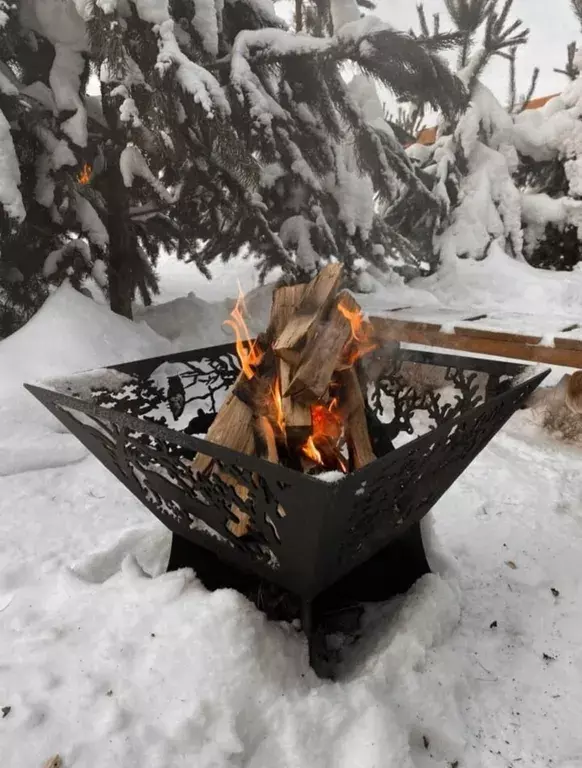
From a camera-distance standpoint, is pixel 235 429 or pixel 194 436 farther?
pixel 235 429

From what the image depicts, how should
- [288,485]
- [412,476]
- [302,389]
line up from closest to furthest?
[288,485], [412,476], [302,389]

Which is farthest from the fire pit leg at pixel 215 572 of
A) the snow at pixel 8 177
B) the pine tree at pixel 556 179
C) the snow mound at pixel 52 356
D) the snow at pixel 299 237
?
the pine tree at pixel 556 179

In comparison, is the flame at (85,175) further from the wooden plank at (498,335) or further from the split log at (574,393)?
the split log at (574,393)

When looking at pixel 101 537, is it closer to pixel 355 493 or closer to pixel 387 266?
pixel 355 493

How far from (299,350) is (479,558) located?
1317 mm

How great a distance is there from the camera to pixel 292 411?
62.7 inches

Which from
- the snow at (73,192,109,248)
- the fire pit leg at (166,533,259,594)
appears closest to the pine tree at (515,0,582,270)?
the snow at (73,192,109,248)

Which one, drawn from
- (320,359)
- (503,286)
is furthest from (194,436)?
(503,286)

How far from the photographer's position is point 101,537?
2162 mm

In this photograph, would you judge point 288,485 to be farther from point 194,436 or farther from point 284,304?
point 284,304

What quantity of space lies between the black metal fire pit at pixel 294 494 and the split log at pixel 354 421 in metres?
0.23

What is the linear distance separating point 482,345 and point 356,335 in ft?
5.89

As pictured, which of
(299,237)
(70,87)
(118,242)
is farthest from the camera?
(299,237)

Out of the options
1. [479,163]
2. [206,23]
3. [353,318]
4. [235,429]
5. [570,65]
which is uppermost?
[206,23]
